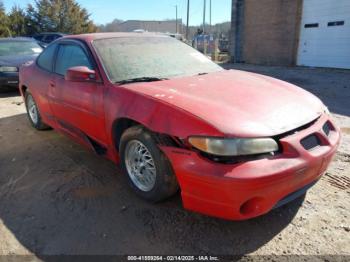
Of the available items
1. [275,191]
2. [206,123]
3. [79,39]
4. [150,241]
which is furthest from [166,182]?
[79,39]

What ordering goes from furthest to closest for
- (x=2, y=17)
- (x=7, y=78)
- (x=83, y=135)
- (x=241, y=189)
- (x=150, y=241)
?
(x=2, y=17)
(x=7, y=78)
(x=83, y=135)
(x=150, y=241)
(x=241, y=189)

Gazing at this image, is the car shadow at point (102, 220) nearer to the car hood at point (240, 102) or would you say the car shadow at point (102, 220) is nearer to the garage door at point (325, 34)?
the car hood at point (240, 102)

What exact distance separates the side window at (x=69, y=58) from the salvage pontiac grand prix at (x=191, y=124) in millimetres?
15

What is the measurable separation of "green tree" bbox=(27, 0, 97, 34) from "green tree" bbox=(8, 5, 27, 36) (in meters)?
0.97

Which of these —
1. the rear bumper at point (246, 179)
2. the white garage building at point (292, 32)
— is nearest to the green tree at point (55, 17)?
the white garage building at point (292, 32)

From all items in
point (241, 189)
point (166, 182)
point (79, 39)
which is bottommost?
point (166, 182)

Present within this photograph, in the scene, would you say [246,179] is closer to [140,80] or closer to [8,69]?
[140,80]

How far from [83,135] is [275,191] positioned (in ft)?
7.87

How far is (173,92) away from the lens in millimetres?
3016

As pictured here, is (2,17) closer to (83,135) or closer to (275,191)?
(83,135)

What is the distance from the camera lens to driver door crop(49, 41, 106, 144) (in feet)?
11.6

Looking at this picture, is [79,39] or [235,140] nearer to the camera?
[235,140]

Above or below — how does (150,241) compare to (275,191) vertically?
below

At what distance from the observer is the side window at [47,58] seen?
4691mm
